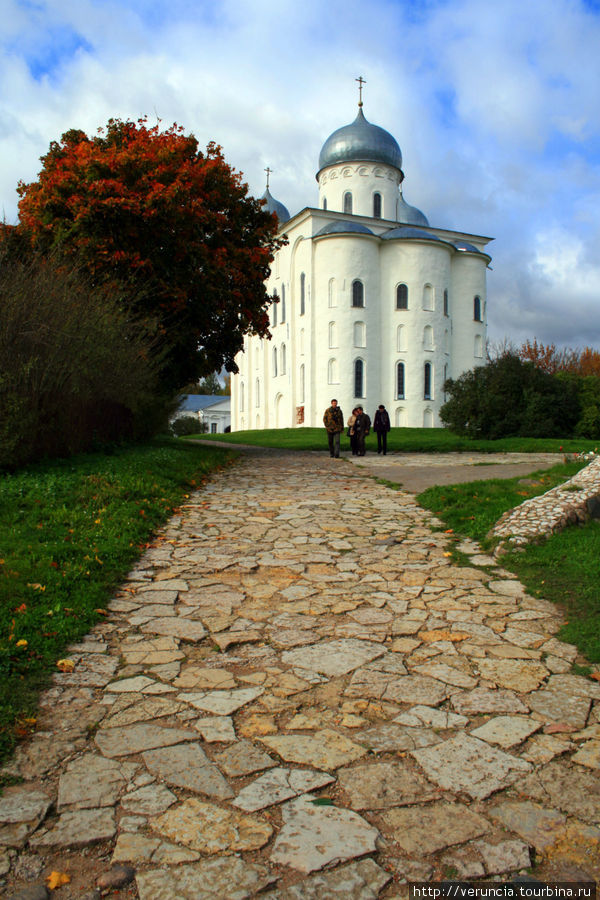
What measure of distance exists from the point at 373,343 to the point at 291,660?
3755cm

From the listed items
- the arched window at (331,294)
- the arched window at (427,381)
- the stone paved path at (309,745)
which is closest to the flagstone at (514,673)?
the stone paved path at (309,745)

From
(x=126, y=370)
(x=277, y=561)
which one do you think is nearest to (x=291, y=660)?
(x=277, y=561)

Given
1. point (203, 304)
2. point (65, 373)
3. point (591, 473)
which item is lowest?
point (591, 473)

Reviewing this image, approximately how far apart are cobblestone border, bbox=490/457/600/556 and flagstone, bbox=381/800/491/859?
14.3 ft

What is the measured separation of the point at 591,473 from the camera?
875 centimetres

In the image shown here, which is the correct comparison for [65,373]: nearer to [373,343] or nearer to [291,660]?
[291,660]

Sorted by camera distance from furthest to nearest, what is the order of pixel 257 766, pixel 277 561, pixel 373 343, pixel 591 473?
pixel 373 343 < pixel 591 473 < pixel 277 561 < pixel 257 766

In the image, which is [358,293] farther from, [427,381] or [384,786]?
[384,786]

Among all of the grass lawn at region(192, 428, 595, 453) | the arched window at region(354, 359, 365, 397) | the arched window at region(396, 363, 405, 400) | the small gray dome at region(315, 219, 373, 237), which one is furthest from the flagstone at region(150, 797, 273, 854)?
the small gray dome at region(315, 219, 373, 237)

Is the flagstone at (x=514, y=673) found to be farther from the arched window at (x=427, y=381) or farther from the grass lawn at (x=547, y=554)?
the arched window at (x=427, y=381)

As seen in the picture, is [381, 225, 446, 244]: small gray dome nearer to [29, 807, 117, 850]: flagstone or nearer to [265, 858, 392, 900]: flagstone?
[29, 807, 117, 850]: flagstone

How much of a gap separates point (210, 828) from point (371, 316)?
3973 centimetres

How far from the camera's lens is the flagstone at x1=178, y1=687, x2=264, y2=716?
380 cm

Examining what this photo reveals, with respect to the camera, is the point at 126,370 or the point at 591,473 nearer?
the point at 591,473
